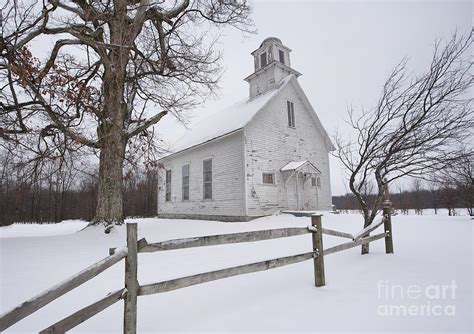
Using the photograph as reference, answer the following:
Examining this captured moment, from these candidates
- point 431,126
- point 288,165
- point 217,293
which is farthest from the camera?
point 288,165

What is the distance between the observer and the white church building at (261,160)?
12.8 meters

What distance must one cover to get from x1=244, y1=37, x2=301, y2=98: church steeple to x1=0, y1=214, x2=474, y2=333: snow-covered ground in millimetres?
13295

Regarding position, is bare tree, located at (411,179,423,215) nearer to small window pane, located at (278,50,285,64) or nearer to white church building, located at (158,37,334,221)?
white church building, located at (158,37,334,221)

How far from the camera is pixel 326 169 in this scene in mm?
17031

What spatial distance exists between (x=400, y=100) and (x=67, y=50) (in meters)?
11.4

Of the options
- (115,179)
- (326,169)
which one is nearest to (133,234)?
(115,179)

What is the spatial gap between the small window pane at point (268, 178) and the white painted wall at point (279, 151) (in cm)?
23

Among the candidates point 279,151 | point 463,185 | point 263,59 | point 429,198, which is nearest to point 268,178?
point 279,151

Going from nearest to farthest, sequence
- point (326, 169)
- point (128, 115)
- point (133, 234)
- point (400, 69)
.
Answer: point (133, 234) < point (400, 69) < point (128, 115) < point (326, 169)

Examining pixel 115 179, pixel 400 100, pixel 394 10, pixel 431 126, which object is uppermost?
pixel 394 10

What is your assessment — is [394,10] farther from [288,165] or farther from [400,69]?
[288,165]

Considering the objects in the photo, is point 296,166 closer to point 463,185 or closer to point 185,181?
point 463,185

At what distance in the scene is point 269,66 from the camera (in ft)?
54.0

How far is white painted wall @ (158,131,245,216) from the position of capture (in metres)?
12.8
